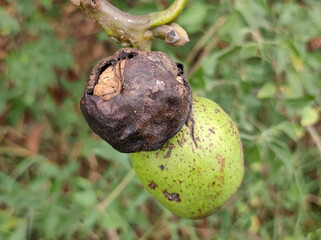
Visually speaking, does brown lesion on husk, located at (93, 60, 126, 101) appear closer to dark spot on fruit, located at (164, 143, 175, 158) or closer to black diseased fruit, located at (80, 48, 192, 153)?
black diseased fruit, located at (80, 48, 192, 153)

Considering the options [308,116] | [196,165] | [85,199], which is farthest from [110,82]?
[308,116]

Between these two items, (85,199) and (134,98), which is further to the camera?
(85,199)

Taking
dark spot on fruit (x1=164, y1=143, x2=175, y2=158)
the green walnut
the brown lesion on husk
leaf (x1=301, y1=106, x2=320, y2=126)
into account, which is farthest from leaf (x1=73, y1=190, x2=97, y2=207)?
leaf (x1=301, y1=106, x2=320, y2=126)

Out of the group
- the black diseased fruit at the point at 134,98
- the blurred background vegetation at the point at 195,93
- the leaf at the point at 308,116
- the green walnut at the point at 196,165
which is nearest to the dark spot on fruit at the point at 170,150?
the green walnut at the point at 196,165

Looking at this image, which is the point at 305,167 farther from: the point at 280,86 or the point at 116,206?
the point at 116,206

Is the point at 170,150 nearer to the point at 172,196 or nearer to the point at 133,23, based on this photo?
the point at 172,196

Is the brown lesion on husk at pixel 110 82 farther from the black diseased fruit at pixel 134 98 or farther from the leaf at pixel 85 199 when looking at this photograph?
the leaf at pixel 85 199
